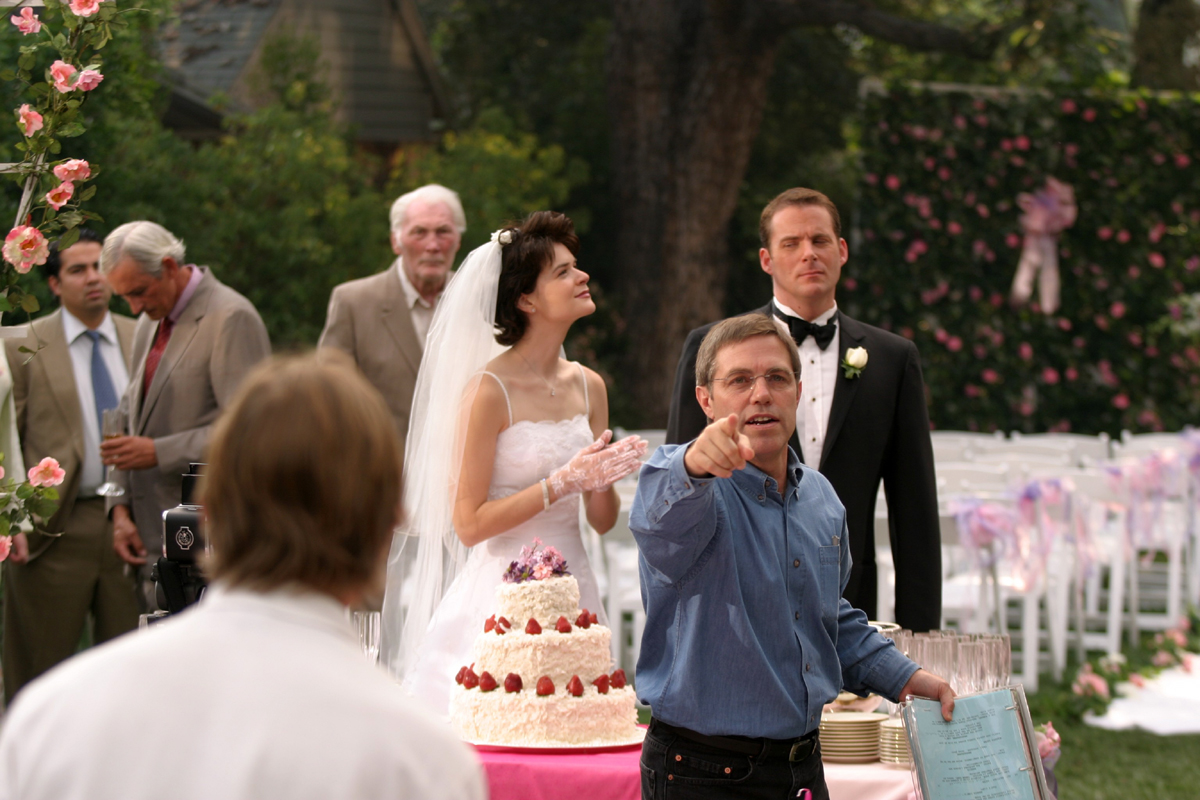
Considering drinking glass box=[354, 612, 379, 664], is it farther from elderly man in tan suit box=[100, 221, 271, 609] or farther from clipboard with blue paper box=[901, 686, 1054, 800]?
elderly man in tan suit box=[100, 221, 271, 609]

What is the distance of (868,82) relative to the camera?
40.9 feet

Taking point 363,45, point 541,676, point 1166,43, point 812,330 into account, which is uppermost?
point 363,45

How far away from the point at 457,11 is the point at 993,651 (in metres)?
13.7

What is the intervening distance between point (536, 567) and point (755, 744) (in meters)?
0.93

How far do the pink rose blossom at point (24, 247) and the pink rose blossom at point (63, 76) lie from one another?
1.26ft

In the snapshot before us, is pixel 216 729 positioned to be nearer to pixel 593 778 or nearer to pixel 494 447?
pixel 593 778

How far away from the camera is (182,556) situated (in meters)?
3.00

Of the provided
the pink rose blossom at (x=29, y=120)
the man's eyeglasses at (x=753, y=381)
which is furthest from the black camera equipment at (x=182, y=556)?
the man's eyeglasses at (x=753, y=381)

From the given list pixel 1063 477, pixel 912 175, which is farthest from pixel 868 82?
pixel 1063 477

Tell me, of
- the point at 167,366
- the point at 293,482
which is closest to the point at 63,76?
the point at 167,366

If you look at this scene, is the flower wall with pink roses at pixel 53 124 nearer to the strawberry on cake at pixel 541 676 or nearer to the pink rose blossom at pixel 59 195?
the pink rose blossom at pixel 59 195

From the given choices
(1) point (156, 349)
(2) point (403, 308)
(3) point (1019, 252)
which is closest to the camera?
(1) point (156, 349)

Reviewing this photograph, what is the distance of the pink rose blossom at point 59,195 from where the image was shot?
3494 mm

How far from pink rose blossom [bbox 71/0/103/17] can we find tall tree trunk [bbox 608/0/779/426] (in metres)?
8.28
